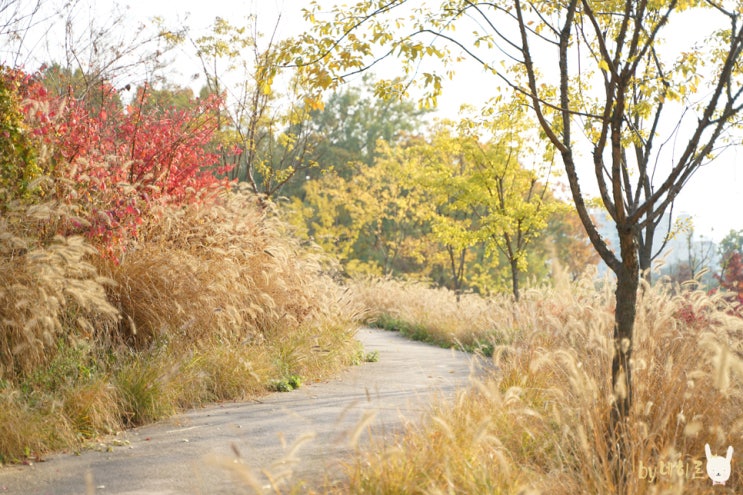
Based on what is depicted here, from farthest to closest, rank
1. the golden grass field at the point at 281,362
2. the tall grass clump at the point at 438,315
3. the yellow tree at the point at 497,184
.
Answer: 1. the yellow tree at the point at 497,184
2. the tall grass clump at the point at 438,315
3. the golden grass field at the point at 281,362

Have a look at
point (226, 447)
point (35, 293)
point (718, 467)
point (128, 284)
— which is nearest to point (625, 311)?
point (718, 467)

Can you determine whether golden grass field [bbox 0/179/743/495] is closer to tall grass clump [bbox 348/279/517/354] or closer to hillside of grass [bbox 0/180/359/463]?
hillside of grass [bbox 0/180/359/463]

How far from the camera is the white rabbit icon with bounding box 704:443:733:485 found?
355cm

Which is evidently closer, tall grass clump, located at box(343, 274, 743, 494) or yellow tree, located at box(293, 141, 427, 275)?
tall grass clump, located at box(343, 274, 743, 494)

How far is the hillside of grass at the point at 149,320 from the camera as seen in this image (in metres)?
4.89

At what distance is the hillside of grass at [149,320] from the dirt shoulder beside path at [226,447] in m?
0.25

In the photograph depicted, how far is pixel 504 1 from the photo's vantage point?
614cm

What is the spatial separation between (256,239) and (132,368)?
309cm

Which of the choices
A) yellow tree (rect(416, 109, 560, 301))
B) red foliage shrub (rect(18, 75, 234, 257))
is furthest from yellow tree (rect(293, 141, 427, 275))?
red foliage shrub (rect(18, 75, 234, 257))

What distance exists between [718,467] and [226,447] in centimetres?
316

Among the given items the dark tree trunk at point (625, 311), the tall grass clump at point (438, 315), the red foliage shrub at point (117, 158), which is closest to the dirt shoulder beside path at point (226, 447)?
the dark tree trunk at point (625, 311)

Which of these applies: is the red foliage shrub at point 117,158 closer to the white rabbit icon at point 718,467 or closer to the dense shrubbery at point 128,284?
the dense shrubbery at point 128,284

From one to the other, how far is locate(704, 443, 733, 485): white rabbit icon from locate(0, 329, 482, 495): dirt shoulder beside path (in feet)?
5.83

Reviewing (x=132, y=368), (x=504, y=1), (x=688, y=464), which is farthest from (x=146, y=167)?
(x=688, y=464)
